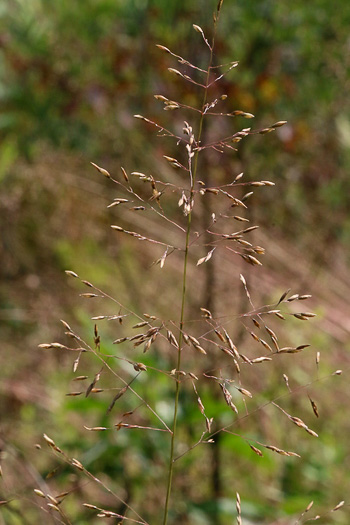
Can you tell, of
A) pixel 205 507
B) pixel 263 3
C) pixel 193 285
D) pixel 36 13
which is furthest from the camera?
pixel 36 13

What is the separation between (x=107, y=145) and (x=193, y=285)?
694 millimetres

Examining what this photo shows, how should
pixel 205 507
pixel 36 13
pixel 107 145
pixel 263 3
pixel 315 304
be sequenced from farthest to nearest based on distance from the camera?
pixel 36 13 → pixel 107 145 → pixel 315 304 → pixel 263 3 → pixel 205 507

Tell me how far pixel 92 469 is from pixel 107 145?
153cm

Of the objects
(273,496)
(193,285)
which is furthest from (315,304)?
(273,496)

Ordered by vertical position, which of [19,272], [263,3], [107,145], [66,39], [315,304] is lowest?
[19,272]

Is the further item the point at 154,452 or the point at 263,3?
the point at 263,3

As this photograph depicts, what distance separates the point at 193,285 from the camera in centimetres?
294

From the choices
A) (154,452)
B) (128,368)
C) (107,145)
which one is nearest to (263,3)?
(107,145)

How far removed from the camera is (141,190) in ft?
10.7

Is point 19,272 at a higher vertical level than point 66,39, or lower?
lower

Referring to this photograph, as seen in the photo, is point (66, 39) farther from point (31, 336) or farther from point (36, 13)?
point (31, 336)

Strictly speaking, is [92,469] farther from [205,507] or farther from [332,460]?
[332,460]

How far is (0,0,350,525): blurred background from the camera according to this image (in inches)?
101

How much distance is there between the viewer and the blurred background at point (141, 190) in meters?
2.57
